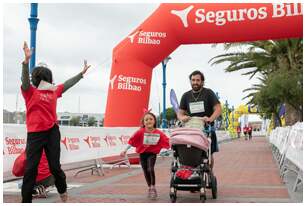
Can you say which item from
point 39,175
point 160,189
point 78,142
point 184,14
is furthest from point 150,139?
point 184,14

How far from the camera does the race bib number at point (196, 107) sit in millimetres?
7051

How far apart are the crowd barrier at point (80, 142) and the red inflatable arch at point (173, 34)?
963mm

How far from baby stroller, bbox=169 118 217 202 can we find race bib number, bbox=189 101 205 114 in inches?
24.6

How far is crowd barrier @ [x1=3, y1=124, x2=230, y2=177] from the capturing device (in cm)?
740

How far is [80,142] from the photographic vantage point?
33.5 feet

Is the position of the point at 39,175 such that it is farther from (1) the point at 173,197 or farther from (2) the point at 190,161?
(2) the point at 190,161

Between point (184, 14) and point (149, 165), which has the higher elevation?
point (184, 14)

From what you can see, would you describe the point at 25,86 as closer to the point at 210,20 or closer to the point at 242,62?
the point at 210,20

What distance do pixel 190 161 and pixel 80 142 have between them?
170 inches

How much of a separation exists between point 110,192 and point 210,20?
22.6 feet

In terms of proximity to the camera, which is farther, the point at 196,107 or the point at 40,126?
the point at 196,107

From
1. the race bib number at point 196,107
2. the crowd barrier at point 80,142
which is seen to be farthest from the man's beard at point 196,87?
the crowd barrier at point 80,142

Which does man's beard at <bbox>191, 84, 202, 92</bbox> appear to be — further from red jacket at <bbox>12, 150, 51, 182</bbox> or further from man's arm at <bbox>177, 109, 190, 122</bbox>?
red jacket at <bbox>12, 150, 51, 182</bbox>

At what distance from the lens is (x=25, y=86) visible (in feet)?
17.6
